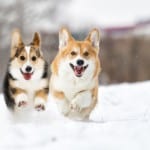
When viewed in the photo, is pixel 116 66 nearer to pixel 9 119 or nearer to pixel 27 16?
pixel 27 16

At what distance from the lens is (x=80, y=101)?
5.65 metres

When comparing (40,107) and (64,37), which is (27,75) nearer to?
(40,107)

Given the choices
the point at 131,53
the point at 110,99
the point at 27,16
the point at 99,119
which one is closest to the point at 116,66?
the point at 131,53

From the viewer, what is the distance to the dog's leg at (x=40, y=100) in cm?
565

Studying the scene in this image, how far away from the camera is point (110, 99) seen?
7305 mm

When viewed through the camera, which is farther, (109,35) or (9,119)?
(109,35)

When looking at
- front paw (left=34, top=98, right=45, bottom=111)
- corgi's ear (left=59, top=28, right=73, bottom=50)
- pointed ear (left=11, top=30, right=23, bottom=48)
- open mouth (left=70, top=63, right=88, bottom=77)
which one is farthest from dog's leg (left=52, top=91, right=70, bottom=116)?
pointed ear (left=11, top=30, right=23, bottom=48)

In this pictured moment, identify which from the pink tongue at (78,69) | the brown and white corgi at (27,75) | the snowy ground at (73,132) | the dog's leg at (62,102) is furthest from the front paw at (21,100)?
the pink tongue at (78,69)

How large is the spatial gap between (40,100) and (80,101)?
31 cm

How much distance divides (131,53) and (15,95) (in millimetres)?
11225

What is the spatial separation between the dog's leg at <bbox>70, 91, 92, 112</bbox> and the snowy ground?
124 mm

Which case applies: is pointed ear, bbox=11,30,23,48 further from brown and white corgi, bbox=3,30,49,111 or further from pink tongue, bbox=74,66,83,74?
pink tongue, bbox=74,66,83,74

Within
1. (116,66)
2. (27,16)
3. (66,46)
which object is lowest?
(116,66)

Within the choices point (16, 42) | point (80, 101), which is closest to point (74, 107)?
point (80, 101)
